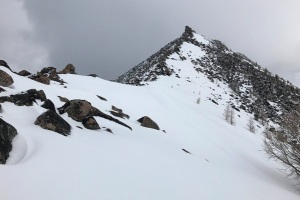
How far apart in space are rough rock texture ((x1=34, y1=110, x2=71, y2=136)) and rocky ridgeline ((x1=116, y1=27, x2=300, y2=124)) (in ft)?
143

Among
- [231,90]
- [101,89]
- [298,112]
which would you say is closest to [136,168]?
[298,112]

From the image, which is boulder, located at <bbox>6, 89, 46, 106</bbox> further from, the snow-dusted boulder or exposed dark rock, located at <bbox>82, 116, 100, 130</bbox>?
exposed dark rock, located at <bbox>82, 116, 100, 130</bbox>

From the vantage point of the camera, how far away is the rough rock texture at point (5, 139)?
31.9ft

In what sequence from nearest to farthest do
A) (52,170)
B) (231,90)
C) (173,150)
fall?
1. (52,170)
2. (173,150)
3. (231,90)

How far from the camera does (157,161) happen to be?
1405cm

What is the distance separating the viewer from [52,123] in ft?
44.8

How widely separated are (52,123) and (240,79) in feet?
244

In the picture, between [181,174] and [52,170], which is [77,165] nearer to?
[52,170]

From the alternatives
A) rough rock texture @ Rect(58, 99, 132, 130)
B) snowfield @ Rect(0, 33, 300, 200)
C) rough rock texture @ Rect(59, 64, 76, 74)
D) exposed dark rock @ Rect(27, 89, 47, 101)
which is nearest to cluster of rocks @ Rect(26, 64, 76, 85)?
rough rock texture @ Rect(59, 64, 76, 74)

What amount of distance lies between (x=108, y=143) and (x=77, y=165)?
4.13 m

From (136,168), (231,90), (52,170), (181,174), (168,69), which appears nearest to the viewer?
(52,170)

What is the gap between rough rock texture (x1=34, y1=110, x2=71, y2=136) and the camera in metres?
13.5

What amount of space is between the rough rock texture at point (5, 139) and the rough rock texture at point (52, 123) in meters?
2.09

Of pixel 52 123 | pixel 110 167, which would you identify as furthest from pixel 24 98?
pixel 110 167
